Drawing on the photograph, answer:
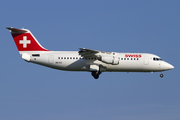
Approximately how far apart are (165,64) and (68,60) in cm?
1158

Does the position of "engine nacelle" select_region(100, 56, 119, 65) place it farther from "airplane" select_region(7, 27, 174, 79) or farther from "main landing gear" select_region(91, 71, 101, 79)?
"main landing gear" select_region(91, 71, 101, 79)

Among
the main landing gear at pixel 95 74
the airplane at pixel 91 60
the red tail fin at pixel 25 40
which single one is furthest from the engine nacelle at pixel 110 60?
the red tail fin at pixel 25 40

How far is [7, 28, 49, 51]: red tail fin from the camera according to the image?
33.1m

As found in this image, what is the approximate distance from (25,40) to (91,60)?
8.60 m

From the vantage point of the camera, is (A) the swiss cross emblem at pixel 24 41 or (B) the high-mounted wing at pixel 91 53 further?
(A) the swiss cross emblem at pixel 24 41

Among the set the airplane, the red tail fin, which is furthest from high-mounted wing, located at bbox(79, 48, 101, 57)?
the red tail fin

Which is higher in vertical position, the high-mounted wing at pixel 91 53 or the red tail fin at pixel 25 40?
the red tail fin at pixel 25 40

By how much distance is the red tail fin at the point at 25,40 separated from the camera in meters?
33.1

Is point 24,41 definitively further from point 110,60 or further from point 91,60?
point 110,60

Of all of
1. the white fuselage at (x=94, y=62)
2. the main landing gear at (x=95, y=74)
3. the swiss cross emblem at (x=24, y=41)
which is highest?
the swiss cross emblem at (x=24, y=41)

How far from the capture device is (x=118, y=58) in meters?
31.8

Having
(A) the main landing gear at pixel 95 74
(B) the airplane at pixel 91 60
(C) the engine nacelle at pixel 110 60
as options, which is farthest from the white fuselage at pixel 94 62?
(C) the engine nacelle at pixel 110 60

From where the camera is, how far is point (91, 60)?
3186 centimetres

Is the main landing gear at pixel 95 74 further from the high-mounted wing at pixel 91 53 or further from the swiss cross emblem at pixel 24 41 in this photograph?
the swiss cross emblem at pixel 24 41
